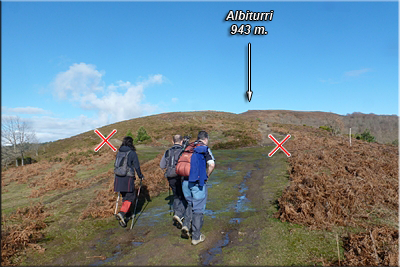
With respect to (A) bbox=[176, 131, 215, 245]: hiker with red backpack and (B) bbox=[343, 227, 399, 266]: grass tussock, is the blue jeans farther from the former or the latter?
(B) bbox=[343, 227, 399, 266]: grass tussock

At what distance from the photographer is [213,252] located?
513 centimetres

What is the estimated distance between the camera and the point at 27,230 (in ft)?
19.3

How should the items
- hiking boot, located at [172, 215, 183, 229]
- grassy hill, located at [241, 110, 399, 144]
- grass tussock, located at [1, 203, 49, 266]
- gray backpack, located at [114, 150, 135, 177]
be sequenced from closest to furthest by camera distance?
grass tussock, located at [1, 203, 49, 266] < hiking boot, located at [172, 215, 183, 229] < gray backpack, located at [114, 150, 135, 177] < grassy hill, located at [241, 110, 399, 144]

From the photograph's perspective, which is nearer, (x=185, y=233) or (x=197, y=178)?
(x=197, y=178)

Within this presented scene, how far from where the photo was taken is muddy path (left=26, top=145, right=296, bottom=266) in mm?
4930

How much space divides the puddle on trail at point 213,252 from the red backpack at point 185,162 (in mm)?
1617

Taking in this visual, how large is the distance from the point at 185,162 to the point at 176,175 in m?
0.84

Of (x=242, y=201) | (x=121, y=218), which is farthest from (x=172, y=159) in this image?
(x=242, y=201)

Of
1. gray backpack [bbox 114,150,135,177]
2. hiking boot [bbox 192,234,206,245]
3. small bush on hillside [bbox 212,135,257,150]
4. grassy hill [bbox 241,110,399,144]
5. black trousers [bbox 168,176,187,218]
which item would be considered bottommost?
hiking boot [bbox 192,234,206,245]

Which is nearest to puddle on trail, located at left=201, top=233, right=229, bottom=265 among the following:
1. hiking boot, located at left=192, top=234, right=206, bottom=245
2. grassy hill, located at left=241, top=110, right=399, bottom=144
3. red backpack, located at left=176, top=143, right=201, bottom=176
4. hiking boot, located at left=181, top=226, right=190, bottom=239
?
hiking boot, located at left=192, top=234, right=206, bottom=245

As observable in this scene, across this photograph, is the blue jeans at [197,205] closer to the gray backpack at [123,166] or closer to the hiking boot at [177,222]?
the hiking boot at [177,222]

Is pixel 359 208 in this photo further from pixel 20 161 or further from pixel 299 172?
pixel 20 161

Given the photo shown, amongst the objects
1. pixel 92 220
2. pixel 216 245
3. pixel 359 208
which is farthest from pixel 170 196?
pixel 359 208

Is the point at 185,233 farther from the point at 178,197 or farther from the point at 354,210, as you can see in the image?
the point at 354,210
